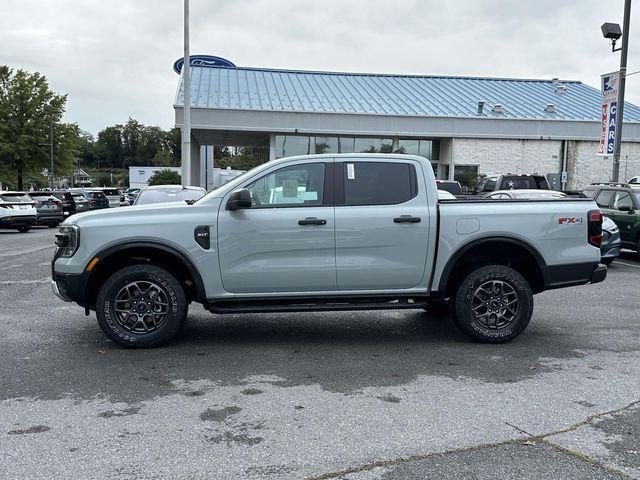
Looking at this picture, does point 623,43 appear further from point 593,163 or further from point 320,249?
point 320,249

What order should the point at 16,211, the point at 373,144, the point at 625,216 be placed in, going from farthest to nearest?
1. the point at 373,144
2. the point at 16,211
3. the point at 625,216

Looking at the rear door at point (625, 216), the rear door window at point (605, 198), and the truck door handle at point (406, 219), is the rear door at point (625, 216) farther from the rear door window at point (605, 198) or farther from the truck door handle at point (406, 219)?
the truck door handle at point (406, 219)

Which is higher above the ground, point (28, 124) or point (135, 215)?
point (28, 124)

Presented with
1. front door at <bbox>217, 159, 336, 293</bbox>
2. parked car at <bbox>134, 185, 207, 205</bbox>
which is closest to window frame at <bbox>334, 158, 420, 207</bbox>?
front door at <bbox>217, 159, 336, 293</bbox>

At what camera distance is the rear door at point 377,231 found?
20.2 ft

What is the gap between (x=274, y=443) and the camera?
3965mm

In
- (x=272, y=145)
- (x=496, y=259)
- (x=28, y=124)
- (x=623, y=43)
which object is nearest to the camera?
(x=496, y=259)

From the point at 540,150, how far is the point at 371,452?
96.5 feet

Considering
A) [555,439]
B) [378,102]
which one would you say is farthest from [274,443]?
[378,102]

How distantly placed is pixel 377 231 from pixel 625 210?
9.44 meters

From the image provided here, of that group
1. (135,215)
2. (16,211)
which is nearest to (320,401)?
(135,215)

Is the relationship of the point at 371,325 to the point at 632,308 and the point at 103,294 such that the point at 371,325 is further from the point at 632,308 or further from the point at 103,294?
the point at 632,308

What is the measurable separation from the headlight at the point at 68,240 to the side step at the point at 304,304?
141 centimetres

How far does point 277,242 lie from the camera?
6.05m
